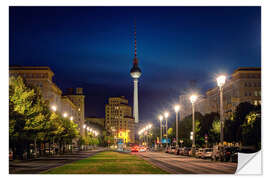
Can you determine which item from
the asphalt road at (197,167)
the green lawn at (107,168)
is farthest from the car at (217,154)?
the green lawn at (107,168)

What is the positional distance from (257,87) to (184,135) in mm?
42083

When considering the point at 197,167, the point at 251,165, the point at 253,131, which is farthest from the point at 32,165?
the point at 253,131

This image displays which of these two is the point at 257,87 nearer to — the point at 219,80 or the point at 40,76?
the point at 40,76

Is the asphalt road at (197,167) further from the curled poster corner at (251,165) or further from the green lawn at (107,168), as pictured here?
the curled poster corner at (251,165)

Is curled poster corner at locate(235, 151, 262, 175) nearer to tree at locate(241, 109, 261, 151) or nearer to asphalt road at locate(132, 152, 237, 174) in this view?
asphalt road at locate(132, 152, 237, 174)

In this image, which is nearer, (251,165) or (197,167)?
(251,165)

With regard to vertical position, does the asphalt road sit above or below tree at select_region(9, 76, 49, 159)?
below

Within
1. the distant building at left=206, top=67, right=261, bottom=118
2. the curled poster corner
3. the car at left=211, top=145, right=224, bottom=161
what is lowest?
the car at left=211, top=145, right=224, bottom=161

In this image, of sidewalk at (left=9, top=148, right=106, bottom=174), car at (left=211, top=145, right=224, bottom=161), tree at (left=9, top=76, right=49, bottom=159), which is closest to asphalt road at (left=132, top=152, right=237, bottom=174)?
car at (left=211, top=145, right=224, bottom=161)

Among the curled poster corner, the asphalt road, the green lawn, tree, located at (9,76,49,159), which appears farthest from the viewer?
tree, located at (9,76,49,159)

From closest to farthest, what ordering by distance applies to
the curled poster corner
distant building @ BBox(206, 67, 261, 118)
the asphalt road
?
the curled poster corner, the asphalt road, distant building @ BBox(206, 67, 261, 118)

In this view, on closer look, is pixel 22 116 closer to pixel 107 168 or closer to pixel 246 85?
pixel 107 168

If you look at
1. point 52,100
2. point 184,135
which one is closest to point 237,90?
point 184,135

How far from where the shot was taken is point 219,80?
5150 cm
